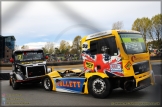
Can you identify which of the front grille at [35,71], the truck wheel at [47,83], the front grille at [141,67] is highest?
the front grille at [141,67]

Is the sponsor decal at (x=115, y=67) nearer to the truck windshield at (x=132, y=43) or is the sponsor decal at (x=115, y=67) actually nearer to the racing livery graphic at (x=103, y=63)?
the racing livery graphic at (x=103, y=63)

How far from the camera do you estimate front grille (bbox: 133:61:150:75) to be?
607 centimetres

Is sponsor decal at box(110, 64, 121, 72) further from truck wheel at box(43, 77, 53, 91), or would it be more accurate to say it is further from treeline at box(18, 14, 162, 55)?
truck wheel at box(43, 77, 53, 91)

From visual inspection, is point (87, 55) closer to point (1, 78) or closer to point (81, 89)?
point (81, 89)

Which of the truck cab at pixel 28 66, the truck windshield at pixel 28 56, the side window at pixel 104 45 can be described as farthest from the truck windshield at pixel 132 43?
the truck windshield at pixel 28 56

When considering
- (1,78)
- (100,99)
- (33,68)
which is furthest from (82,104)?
(1,78)

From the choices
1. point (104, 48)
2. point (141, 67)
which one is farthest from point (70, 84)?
point (141, 67)

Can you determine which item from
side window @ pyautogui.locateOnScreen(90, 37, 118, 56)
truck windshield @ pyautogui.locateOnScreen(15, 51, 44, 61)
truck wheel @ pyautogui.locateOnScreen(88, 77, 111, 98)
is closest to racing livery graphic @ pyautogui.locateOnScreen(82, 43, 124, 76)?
side window @ pyautogui.locateOnScreen(90, 37, 118, 56)

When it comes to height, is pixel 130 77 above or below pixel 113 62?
below

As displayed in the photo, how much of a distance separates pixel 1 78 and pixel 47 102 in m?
11.5

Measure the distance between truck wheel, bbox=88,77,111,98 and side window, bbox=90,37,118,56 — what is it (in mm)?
932

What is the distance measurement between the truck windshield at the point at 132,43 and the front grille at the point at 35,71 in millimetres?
4957

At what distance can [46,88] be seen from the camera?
28.1 feet

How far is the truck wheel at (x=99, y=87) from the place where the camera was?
20.5 feet
